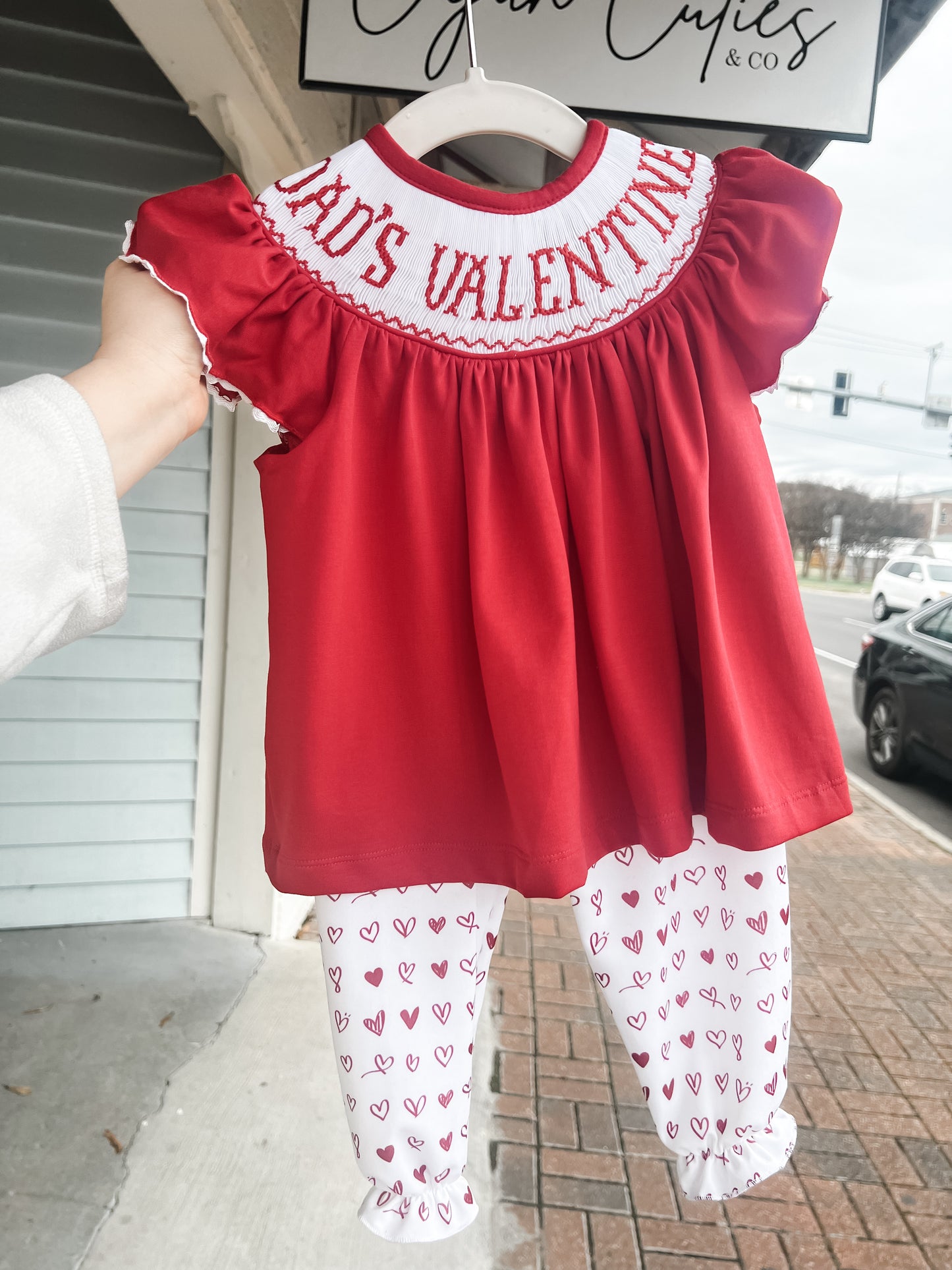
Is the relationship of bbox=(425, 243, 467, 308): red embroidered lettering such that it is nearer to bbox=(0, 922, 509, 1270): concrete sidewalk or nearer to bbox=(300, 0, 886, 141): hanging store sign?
bbox=(300, 0, 886, 141): hanging store sign

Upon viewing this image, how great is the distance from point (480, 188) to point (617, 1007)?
931mm

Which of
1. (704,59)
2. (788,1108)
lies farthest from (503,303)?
(788,1108)

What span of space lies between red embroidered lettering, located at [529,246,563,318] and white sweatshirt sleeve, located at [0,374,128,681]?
0.45m

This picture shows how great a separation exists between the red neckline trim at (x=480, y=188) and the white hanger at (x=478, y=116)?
1cm

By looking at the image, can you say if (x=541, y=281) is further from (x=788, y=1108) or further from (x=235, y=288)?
(x=788, y=1108)

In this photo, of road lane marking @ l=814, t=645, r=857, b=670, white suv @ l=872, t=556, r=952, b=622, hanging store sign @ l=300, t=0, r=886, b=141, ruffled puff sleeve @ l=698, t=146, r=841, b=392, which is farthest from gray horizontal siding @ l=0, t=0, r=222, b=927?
white suv @ l=872, t=556, r=952, b=622

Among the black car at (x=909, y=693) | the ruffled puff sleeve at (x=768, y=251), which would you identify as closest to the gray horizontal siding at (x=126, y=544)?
the ruffled puff sleeve at (x=768, y=251)

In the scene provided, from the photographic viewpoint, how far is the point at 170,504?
2684 millimetres

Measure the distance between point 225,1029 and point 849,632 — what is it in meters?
16.8

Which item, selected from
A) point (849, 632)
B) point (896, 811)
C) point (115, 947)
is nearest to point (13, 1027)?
point (115, 947)

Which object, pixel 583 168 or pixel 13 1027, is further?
pixel 13 1027

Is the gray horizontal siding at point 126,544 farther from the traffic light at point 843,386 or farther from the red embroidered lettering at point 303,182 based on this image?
the traffic light at point 843,386

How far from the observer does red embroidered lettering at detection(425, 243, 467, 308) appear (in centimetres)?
83

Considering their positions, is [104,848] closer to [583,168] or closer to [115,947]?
[115,947]
